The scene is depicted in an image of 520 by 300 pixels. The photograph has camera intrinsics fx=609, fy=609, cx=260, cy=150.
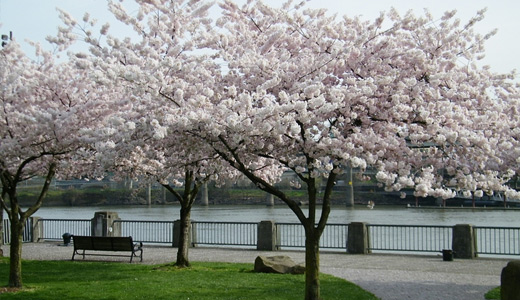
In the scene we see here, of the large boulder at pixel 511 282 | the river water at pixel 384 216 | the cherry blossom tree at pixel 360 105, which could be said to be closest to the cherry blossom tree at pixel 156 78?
the cherry blossom tree at pixel 360 105

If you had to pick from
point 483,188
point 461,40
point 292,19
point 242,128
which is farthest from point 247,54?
point 483,188

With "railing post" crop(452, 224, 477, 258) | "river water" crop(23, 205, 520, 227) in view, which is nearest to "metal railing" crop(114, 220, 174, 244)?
"railing post" crop(452, 224, 477, 258)

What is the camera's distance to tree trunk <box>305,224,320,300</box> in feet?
35.7

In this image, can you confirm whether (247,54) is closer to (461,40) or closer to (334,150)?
(334,150)

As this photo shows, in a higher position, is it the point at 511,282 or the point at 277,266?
the point at 511,282

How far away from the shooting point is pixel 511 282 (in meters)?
8.73

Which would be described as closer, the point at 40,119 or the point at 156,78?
the point at 156,78

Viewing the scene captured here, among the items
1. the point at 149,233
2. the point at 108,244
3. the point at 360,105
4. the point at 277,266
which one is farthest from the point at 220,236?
the point at 360,105

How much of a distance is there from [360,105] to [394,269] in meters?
7.59

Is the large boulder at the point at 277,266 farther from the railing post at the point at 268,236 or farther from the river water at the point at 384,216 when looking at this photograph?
the river water at the point at 384,216

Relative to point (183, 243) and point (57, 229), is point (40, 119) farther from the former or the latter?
point (57, 229)

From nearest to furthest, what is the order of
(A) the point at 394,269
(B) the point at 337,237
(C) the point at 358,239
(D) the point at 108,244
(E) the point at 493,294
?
(E) the point at 493,294 → (A) the point at 394,269 → (D) the point at 108,244 → (C) the point at 358,239 → (B) the point at 337,237

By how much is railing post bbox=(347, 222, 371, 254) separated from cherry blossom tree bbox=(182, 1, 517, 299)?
9.29 m

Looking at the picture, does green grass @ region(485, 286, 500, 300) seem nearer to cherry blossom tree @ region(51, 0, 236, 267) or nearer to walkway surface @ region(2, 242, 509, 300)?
walkway surface @ region(2, 242, 509, 300)
